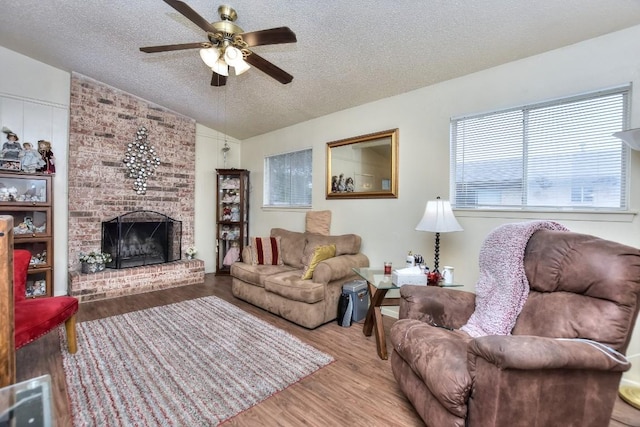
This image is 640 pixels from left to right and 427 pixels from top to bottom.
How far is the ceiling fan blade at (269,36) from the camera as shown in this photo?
74.4 inches

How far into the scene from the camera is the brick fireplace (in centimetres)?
390

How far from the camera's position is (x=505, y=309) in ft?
5.70

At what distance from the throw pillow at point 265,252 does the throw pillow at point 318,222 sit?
530 millimetres

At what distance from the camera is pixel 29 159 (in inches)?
137

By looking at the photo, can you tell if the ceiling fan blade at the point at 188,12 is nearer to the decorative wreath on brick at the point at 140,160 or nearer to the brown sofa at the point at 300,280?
the brown sofa at the point at 300,280

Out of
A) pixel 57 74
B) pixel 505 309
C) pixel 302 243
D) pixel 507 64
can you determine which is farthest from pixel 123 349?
pixel 507 64

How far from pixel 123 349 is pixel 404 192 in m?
3.02

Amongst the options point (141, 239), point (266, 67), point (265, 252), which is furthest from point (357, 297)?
point (141, 239)

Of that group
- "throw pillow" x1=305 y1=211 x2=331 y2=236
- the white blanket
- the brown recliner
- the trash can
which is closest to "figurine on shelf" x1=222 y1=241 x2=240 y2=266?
"throw pillow" x1=305 y1=211 x2=331 y2=236

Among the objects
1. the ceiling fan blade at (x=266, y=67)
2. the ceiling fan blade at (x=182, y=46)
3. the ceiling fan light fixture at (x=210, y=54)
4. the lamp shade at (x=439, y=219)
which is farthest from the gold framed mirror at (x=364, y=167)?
the ceiling fan blade at (x=182, y=46)

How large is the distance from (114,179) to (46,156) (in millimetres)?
771

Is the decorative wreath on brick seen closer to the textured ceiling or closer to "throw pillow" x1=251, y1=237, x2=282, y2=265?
the textured ceiling

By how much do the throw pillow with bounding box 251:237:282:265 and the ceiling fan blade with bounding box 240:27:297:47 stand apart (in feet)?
8.24

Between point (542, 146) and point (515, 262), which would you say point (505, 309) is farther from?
point (542, 146)
